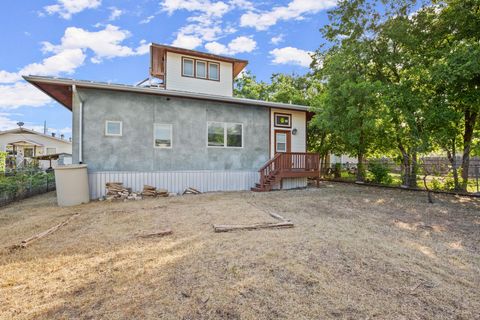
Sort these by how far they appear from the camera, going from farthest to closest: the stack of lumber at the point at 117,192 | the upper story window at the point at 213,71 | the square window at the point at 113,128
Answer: the upper story window at the point at 213,71, the square window at the point at 113,128, the stack of lumber at the point at 117,192

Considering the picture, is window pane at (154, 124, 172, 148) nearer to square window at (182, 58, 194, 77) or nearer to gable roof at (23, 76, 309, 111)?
gable roof at (23, 76, 309, 111)

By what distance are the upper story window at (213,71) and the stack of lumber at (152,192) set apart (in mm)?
5973

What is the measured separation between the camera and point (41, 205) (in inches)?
289

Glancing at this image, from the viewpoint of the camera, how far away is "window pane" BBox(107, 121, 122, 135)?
8.55 meters

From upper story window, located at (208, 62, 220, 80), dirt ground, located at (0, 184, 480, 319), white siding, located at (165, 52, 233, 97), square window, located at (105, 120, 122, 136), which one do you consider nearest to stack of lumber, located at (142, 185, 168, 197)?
square window, located at (105, 120, 122, 136)

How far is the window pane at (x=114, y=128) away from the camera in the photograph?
8547 millimetres

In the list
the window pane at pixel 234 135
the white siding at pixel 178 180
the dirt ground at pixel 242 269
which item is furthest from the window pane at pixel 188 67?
the dirt ground at pixel 242 269

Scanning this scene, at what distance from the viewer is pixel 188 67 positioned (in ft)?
37.1

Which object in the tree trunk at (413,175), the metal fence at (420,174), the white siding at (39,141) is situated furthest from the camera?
the white siding at (39,141)

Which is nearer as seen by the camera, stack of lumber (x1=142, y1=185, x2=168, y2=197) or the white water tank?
the white water tank

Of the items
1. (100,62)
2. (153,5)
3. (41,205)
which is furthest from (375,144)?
(100,62)

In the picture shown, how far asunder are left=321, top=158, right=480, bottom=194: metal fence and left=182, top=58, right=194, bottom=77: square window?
396 inches

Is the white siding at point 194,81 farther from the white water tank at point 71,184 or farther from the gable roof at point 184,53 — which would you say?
the white water tank at point 71,184

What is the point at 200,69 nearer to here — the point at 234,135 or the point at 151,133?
the point at 234,135
